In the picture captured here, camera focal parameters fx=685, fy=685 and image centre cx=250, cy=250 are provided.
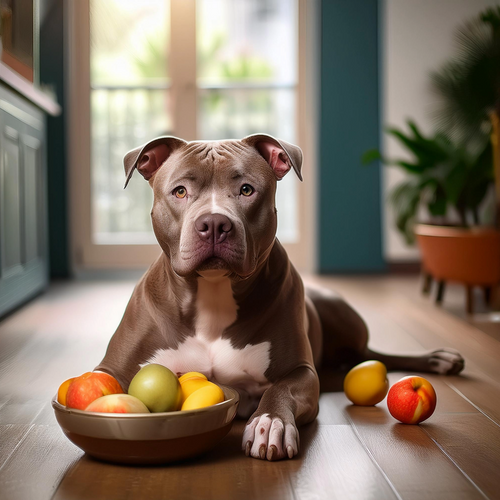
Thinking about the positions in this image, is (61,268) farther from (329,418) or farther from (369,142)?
(329,418)

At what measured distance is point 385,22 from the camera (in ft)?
17.8

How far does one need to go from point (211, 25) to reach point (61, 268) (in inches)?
90.6

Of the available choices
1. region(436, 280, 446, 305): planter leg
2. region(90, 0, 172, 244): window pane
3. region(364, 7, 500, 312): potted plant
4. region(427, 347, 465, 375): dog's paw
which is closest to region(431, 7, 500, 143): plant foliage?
region(364, 7, 500, 312): potted plant

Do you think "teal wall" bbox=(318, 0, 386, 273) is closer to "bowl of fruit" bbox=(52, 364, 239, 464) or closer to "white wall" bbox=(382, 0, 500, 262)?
"white wall" bbox=(382, 0, 500, 262)

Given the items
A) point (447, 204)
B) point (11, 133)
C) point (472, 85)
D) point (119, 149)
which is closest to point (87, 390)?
point (11, 133)

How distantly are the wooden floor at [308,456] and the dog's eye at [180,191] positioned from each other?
2.02 ft

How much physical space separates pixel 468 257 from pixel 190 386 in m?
2.56

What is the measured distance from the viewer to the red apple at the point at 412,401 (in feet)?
5.90

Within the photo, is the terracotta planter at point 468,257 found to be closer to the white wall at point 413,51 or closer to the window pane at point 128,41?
the white wall at point 413,51

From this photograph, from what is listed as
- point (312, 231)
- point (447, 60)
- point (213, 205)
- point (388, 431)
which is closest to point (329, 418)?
point (388, 431)

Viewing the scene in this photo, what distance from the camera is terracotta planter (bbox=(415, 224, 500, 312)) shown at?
3.70m

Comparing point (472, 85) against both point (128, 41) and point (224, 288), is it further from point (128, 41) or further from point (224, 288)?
point (224, 288)

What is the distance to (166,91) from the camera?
18.4 feet

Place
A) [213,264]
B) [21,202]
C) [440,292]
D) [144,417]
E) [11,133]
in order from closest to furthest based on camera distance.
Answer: [144,417] < [213,264] < [11,133] < [21,202] < [440,292]
